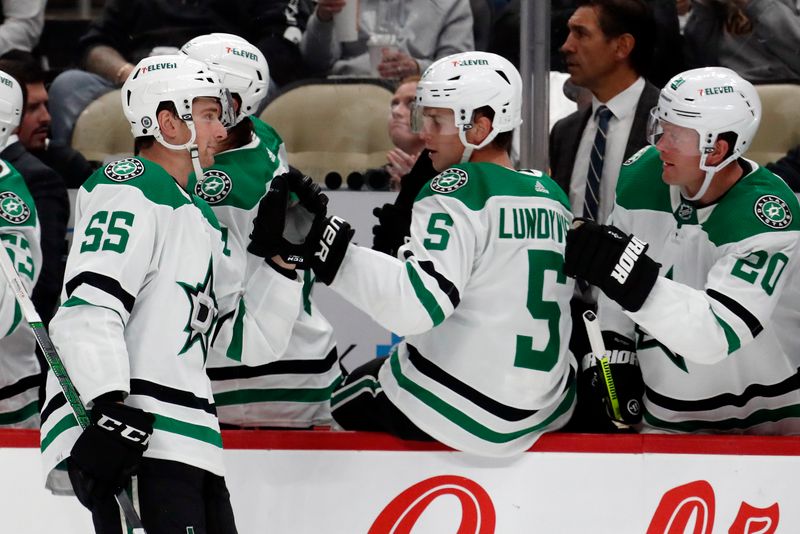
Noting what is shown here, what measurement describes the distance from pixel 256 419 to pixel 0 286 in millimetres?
703

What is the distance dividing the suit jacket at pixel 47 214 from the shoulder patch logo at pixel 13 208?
1.97ft

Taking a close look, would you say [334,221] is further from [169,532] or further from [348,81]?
[348,81]

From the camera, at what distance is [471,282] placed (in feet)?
8.41

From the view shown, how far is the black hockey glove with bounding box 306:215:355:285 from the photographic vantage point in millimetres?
2480

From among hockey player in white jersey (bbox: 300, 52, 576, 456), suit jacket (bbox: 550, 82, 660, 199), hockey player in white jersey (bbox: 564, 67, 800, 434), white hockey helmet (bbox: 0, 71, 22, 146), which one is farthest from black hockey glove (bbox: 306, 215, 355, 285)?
suit jacket (bbox: 550, 82, 660, 199)

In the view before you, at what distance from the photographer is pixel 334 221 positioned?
2508mm

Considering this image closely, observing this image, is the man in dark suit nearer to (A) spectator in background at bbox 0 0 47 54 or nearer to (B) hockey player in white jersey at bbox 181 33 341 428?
(B) hockey player in white jersey at bbox 181 33 341 428

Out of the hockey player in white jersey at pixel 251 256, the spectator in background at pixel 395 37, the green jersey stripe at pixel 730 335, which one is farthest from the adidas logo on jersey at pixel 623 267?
the spectator in background at pixel 395 37

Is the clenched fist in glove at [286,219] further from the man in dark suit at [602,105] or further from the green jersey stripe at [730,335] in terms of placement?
the man in dark suit at [602,105]

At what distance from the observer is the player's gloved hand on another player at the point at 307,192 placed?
8.11 ft

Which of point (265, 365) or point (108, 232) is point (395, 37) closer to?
point (265, 365)

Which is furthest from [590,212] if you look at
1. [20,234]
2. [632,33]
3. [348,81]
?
[20,234]

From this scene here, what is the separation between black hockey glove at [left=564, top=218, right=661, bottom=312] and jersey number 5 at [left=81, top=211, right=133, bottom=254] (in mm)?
913

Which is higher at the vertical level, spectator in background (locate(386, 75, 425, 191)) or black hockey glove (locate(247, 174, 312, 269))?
black hockey glove (locate(247, 174, 312, 269))
